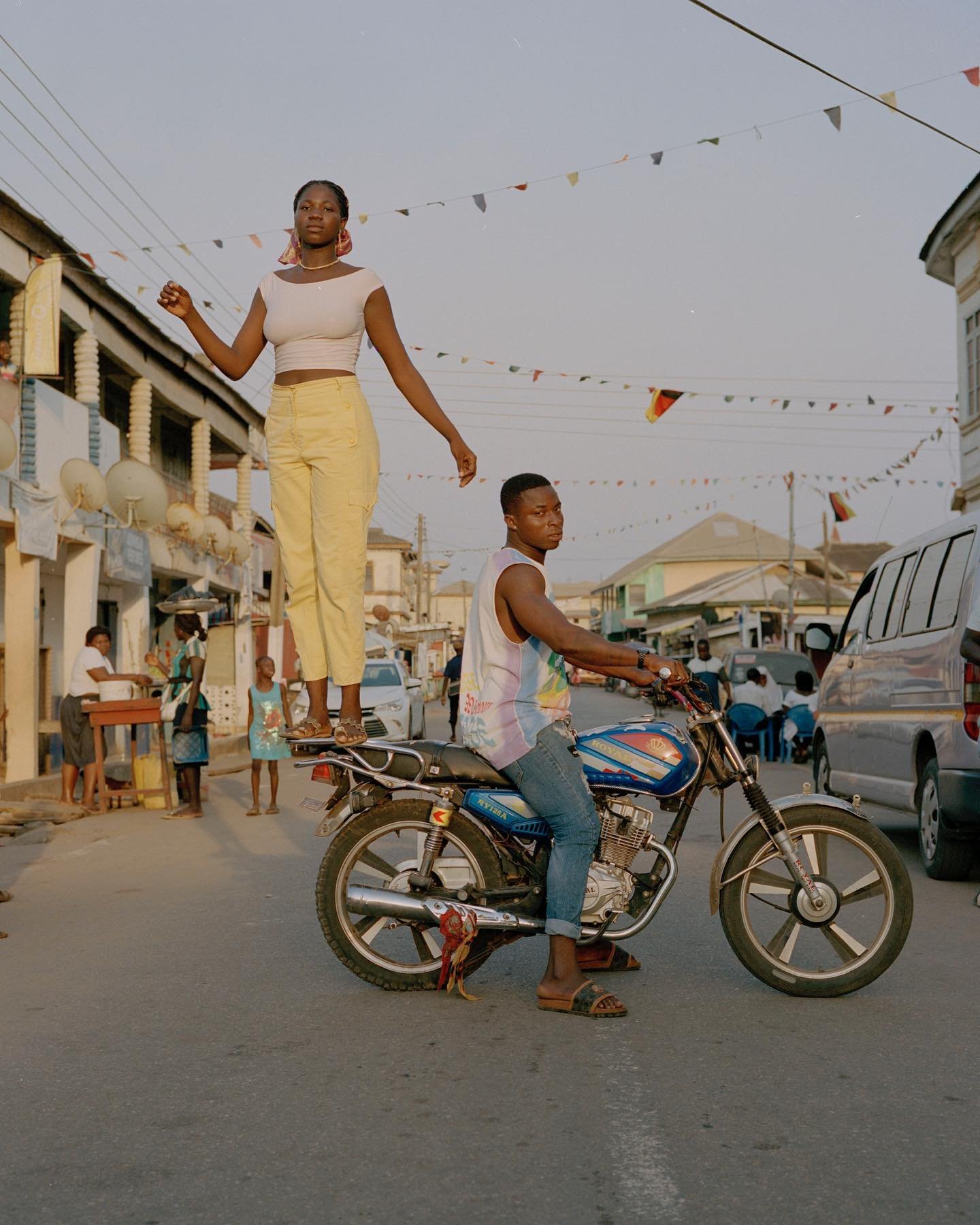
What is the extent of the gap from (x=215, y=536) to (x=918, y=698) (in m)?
18.4

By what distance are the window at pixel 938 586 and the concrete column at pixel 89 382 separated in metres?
13.0

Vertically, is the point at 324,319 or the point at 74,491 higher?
the point at 74,491

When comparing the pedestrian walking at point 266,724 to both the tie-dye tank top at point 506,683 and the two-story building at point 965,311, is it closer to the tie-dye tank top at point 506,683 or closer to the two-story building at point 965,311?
the tie-dye tank top at point 506,683

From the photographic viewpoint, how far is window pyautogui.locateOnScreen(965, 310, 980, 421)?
82.4ft

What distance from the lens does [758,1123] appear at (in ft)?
12.6

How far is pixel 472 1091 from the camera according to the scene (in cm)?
421

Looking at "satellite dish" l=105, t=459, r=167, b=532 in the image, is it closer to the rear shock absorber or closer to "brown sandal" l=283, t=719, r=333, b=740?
"brown sandal" l=283, t=719, r=333, b=740

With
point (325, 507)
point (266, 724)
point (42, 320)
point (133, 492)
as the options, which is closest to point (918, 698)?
point (325, 507)

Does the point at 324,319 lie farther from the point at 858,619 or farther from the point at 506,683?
the point at 858,619

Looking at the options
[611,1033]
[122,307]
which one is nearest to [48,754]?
[122,307]

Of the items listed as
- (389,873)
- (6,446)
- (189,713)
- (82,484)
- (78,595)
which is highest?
(82,484)

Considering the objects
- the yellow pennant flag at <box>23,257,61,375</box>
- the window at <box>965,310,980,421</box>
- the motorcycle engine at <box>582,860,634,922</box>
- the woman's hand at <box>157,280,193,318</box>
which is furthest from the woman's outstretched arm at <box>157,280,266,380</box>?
the window at <box>965,310,980,421</box>

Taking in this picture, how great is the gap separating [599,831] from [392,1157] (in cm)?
192

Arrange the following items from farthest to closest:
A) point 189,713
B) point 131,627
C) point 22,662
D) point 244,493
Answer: point 244,493 → point 131,627 → point 22,662 → point 189,713
